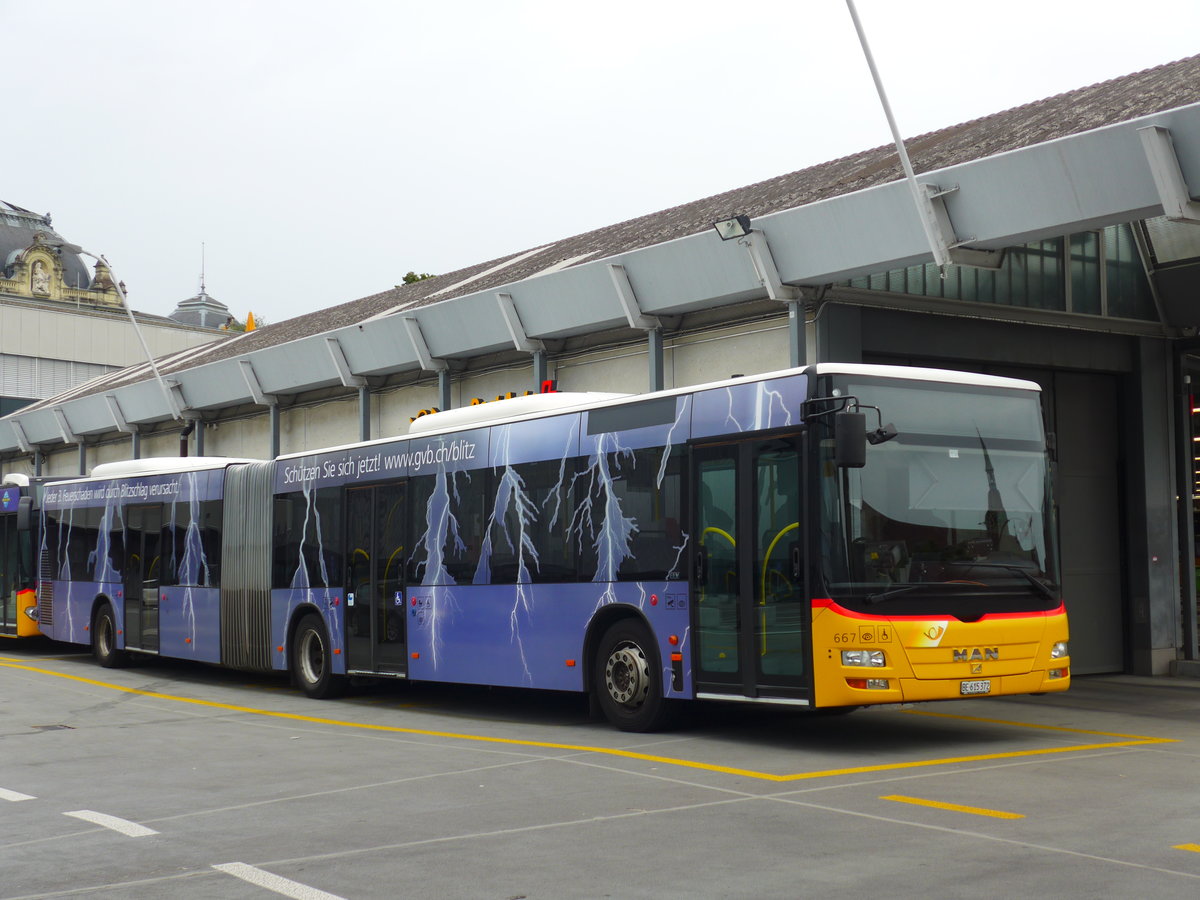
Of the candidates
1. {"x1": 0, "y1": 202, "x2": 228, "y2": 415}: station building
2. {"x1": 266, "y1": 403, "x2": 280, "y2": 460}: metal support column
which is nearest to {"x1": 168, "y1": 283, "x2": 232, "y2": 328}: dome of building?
{"x1": 0, "y1": 202, "x2": 228, "y2": 415}: station building

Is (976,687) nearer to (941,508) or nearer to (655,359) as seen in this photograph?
(941,508)

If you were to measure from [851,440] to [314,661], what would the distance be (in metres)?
9.66

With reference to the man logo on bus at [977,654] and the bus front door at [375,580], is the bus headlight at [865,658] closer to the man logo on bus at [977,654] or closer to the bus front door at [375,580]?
the man logo on bus at [977,654]

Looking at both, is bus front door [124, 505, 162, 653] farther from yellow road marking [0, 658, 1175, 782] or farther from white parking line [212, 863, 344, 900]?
white parking line [212, 863, 344, 900]

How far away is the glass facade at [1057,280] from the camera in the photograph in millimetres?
18698

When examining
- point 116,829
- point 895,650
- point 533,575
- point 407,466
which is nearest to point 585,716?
point 533,575

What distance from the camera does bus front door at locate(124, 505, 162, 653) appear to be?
874 inches

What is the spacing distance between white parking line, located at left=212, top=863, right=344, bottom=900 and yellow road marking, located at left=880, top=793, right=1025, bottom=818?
3960mm

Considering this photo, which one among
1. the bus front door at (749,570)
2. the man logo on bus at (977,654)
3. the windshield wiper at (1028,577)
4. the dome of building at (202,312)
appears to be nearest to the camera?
the man logo on bus at (977,654)

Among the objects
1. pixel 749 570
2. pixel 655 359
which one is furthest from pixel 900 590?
pixel 655 359

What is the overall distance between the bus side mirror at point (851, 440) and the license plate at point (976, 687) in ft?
6.63

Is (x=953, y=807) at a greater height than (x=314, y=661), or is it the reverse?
(x=314, y=661)

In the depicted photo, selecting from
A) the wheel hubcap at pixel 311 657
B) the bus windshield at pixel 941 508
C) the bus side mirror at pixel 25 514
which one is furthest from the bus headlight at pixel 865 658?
the bus side mirror at pixel 25 514

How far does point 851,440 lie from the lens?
11.3m
